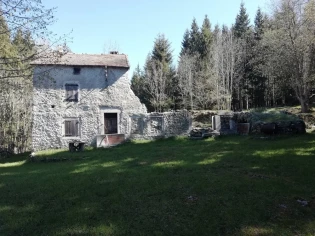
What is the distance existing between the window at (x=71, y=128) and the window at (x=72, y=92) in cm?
168

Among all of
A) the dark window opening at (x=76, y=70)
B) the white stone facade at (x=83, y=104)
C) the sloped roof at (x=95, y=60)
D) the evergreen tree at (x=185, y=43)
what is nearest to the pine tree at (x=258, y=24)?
the evergreen tree at (x=185, y=43)

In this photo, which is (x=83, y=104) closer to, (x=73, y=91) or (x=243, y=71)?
(x=73, y=91)

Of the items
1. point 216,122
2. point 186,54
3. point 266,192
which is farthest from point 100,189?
point 186,54

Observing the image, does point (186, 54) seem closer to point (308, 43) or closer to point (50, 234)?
point (308, 43)

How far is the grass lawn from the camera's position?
4867 mm

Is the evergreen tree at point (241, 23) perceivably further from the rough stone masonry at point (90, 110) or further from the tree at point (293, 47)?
the rough stone masonry at point (90, 110)

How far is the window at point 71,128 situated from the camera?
67.2 ft

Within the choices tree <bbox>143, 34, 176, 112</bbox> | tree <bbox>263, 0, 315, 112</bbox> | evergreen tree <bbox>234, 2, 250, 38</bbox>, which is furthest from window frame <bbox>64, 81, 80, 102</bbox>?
evergreen tree <bbox>234, 2, 250, 38</bbox>

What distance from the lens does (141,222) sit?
5.10 metres

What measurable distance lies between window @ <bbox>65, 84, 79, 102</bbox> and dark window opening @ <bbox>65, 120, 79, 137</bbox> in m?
1.76

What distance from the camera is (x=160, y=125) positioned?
824 inches

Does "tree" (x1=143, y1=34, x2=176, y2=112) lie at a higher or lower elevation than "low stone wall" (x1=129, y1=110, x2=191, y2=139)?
higher

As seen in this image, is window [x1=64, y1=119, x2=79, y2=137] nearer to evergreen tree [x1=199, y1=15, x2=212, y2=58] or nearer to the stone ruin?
the stone ruin

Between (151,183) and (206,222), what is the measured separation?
275 centimetres
